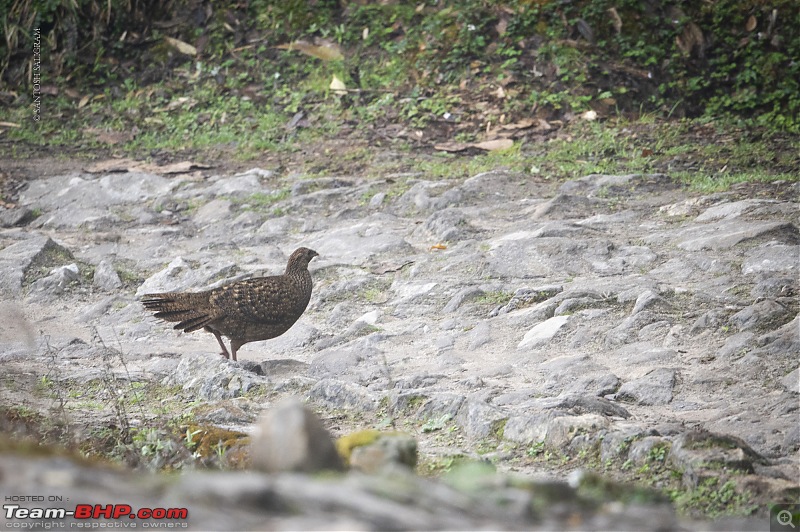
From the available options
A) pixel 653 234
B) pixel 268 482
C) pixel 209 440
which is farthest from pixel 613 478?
pixel 653 234

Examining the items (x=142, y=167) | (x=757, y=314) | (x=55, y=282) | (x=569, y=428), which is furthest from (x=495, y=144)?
(x=569, y=428)

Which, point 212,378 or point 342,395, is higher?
point 342,395

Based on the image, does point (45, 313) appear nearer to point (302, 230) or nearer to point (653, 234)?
point (302, 230)

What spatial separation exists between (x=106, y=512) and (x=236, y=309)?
431 centimetres

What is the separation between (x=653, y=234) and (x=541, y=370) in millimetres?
2791

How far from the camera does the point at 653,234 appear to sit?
7.98 metres

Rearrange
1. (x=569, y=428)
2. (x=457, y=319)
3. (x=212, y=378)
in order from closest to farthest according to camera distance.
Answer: (x=569, y=428) → (x=212, y=378) → (x=457, y=319)

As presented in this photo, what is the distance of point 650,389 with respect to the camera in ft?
17.0

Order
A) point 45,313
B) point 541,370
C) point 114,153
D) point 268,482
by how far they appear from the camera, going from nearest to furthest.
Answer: point 268,482 < point 541,370 < point 45,313 < point 114,153

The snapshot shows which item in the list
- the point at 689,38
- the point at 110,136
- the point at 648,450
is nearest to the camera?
the point at 648,450

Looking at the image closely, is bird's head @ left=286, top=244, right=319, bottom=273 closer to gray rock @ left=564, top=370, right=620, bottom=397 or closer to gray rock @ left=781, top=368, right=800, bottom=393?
gray rock @ left=564, top=370, right=620, bottom=397

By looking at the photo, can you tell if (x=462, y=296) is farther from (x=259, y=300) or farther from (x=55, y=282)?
(x=55, y=282)

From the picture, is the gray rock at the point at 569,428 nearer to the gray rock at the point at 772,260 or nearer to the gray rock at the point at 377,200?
the gray rock at the point at 772,260

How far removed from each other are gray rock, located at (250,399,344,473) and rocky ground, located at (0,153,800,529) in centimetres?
36
